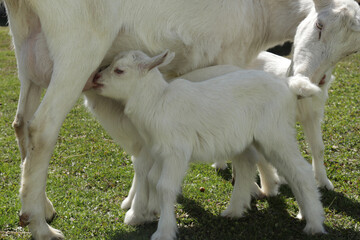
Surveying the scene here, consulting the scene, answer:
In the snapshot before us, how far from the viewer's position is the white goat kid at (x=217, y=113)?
136 inches

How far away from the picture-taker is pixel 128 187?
4.77m

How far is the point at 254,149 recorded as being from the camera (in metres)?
4.01

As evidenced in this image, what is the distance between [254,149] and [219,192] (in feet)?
2.52

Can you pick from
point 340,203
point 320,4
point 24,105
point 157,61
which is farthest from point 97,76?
point 340,203

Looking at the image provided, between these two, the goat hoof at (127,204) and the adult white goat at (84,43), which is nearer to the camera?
the adult white goat at (84,43)

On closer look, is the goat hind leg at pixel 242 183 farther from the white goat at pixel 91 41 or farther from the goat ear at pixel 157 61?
the goat ear at pixel 157 61

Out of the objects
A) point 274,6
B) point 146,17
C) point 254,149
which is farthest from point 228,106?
point 274,6

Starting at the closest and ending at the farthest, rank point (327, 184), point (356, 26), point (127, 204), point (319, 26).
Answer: point (356, 26) < point (319, 26) < point (127, 204) < point (327, 184)

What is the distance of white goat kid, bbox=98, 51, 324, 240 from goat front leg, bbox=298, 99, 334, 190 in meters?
1.04

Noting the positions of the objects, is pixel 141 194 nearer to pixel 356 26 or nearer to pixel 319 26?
pixel 319 26

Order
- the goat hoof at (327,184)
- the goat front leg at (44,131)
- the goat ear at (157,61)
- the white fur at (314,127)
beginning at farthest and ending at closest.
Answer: the goat hoof at (327,184) → the white fur at (314,127) → the goat ear at (157,61) → the goat front leg at (44,131)

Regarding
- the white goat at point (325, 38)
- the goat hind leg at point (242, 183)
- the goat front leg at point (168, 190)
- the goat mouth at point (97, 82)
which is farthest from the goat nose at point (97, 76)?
the white goat at point (325, 38)

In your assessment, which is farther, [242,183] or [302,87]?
[242,183]

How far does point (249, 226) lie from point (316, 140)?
57.4 inches
